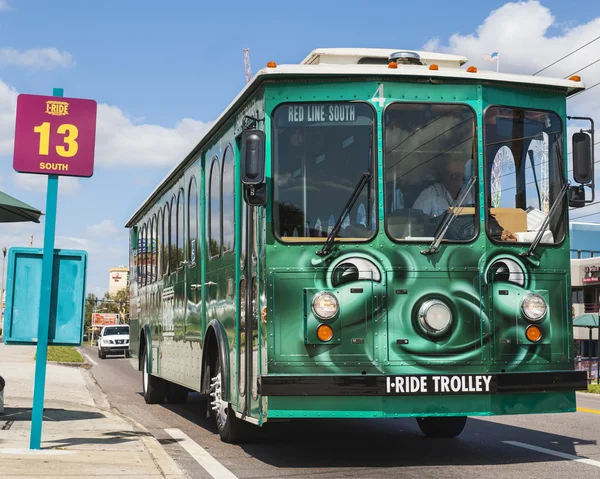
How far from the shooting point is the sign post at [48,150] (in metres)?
8.23

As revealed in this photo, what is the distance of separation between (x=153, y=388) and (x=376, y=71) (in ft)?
30.3

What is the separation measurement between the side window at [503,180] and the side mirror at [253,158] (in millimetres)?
2088

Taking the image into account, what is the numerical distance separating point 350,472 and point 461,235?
2.21 m

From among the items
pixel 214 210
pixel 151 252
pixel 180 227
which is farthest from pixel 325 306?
pixel 151 252

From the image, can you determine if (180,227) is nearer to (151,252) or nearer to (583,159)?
(151,252)

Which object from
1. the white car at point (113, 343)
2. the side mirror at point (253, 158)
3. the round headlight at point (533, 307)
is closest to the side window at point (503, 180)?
the round headlight at point (533, 307)

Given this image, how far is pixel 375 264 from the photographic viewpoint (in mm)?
7969

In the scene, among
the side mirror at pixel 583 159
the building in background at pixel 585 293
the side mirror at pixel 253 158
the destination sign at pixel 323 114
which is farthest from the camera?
the building in background at pixel 585 293

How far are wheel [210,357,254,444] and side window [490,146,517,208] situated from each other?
3.29m

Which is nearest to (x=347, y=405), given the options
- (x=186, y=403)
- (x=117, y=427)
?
(x=117, y=427)

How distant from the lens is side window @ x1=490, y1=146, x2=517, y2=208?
8.34 m

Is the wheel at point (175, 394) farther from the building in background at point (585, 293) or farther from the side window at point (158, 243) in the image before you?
the building in background at point (585, 293)

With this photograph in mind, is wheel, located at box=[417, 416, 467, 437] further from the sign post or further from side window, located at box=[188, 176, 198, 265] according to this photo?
the sign post

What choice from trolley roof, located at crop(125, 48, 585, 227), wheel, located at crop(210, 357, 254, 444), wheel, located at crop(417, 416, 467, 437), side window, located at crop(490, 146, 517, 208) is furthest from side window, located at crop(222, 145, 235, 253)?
wheel, located at crop(417, 416, 467, 437)
